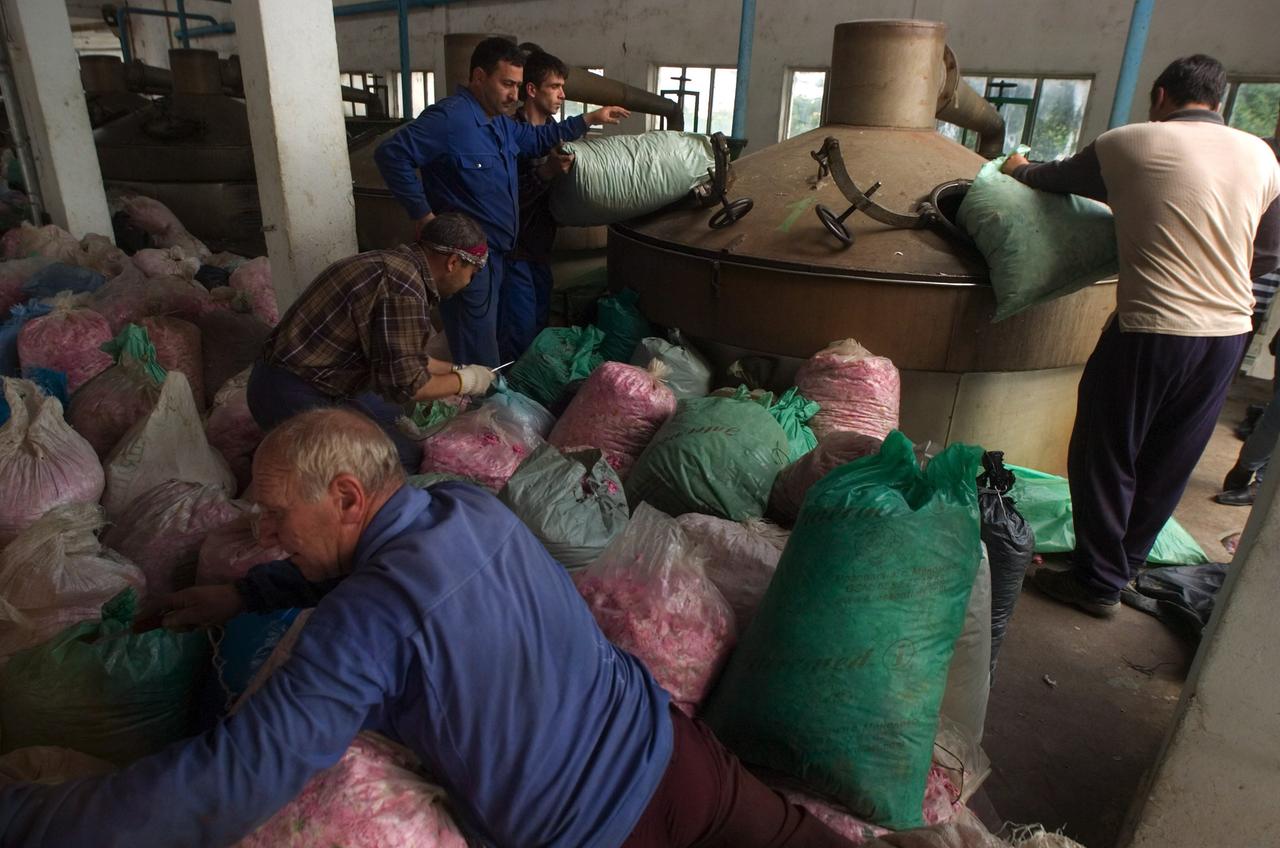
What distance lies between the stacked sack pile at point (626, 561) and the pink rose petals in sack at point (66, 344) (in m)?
0.15

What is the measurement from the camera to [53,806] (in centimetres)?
94

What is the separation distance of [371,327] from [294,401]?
0.35m

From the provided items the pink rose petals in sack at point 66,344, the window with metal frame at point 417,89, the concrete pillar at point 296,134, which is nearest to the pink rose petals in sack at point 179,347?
the pink rose petals in sack at point 66,344

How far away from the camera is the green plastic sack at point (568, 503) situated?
200 cm

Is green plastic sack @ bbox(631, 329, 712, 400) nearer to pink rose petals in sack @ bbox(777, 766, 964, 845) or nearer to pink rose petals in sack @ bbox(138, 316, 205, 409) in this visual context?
pink rose petals in sack @ bbox(777, 766, 964, 845)

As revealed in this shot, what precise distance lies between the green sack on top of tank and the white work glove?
1281 millimetres

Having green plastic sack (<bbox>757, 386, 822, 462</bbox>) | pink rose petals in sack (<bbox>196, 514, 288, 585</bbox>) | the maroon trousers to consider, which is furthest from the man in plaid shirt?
the maroon trousers

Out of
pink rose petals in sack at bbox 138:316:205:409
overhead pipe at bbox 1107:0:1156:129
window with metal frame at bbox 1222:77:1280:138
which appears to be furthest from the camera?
window with metal frame at bbox 1222:77:1280:138

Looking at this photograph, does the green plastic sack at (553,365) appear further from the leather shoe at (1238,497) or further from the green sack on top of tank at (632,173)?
the leather shoe at (1238,497)

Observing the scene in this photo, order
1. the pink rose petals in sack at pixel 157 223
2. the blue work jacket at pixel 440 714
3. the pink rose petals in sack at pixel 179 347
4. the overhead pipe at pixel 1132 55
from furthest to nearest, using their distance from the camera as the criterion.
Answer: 1. the pink rose petals in sack at pixel 157 223
2. the overhead pipe at pixel 1132 55
3. the pink rose petals in sack at pixel 179 347
4. the blue work jacket at pixel 440 714

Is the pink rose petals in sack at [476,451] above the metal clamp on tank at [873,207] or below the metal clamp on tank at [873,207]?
below

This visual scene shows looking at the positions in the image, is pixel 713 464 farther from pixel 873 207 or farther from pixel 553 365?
pixel 873 207

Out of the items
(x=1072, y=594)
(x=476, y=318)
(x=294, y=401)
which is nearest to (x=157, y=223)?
(x=476, y=318)

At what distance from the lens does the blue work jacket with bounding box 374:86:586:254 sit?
3172 mm
